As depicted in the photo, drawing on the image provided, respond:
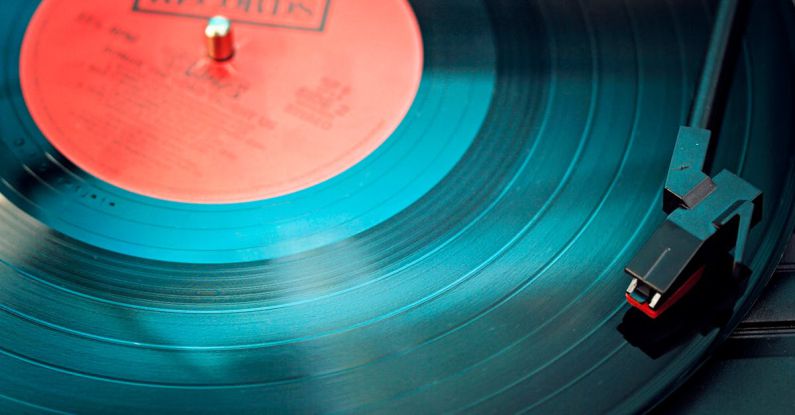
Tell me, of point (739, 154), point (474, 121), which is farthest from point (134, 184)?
point (739, 154)

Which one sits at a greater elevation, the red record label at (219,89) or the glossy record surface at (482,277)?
the red record label at (219,89)

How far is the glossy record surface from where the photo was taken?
114cm

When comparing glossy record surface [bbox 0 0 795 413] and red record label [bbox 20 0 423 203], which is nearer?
glossy record surface [bbox 0 0 795 413]

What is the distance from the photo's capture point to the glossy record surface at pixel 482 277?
1.14 metres

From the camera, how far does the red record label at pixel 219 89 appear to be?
4.53ft

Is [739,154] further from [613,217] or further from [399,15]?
[399,15]

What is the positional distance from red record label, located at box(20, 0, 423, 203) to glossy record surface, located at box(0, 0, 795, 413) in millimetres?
78

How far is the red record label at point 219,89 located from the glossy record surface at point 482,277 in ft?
0.26

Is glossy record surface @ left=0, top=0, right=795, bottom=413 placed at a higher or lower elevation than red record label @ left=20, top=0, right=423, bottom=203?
lower

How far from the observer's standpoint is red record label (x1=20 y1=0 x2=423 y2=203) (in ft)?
4.53

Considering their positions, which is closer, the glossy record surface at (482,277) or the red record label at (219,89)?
the glossy record surface at (482,277)

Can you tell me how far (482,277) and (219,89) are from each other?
48 cm

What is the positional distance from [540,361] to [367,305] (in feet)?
0.67

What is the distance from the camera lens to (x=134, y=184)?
53.5 inches
